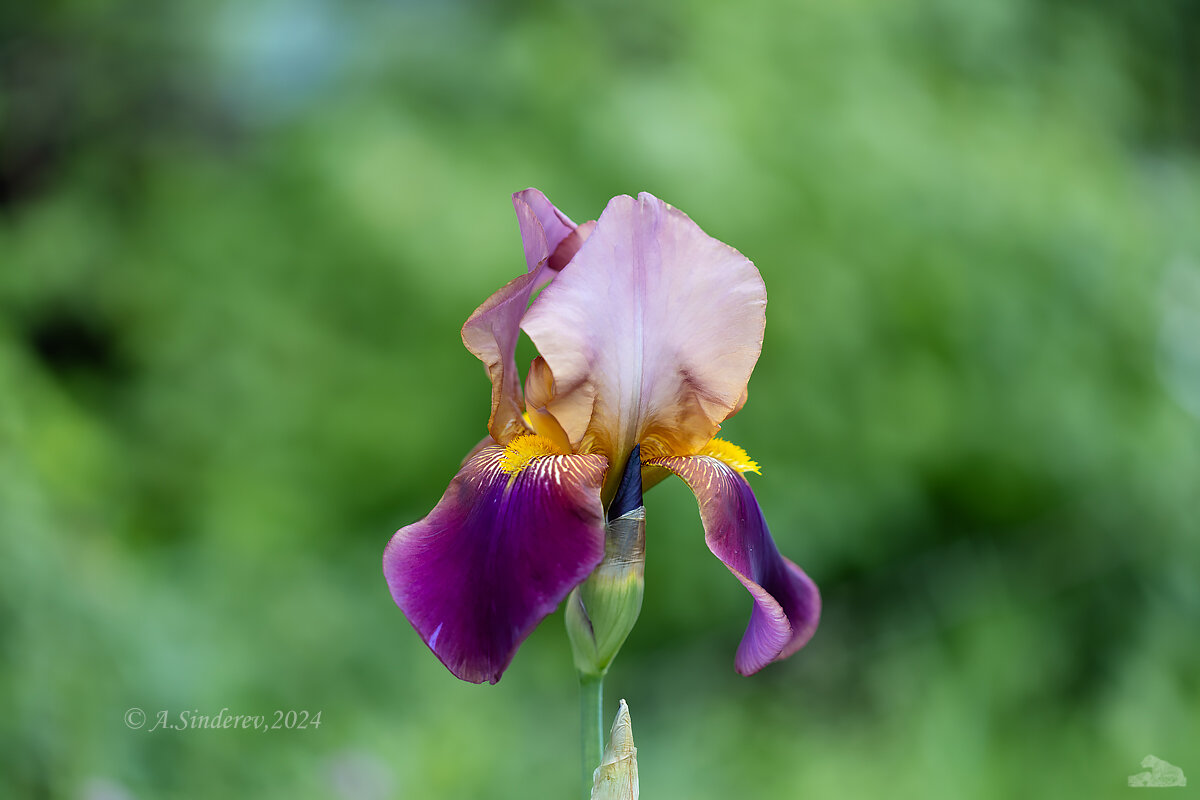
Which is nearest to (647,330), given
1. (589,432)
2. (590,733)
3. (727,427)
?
(589,432)

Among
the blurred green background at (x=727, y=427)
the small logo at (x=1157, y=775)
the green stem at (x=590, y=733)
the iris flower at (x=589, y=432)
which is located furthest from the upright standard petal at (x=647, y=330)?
the small logo at (x=1157, y=775)

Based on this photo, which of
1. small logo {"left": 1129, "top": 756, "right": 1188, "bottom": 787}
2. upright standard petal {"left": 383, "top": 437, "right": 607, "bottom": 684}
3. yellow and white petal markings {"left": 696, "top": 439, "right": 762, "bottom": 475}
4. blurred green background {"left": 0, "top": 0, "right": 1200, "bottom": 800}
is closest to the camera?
upright standard petal {"left": 383, "top": 437, "right": 607, "bottom": 684}

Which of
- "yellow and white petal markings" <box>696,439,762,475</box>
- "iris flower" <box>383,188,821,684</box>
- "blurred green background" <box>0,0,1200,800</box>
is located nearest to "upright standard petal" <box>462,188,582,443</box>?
"iris flower" <box>383,188,821,684</box>

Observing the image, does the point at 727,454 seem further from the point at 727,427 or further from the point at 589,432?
the point at 727,427

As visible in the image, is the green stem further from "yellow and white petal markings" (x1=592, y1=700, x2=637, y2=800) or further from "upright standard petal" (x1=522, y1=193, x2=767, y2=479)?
"upright standard petal" (x1=522, y1=193, x2=767, y2=479)

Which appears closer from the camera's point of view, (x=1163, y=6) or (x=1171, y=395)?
(x=1171, y=395)

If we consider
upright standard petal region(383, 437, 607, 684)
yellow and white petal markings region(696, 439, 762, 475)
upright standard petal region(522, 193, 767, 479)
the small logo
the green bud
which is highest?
upright standard petal region(522, 193, 767, 479)

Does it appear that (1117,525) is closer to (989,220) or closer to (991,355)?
(991,355)

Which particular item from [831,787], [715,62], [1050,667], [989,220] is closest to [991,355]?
[989,220]
